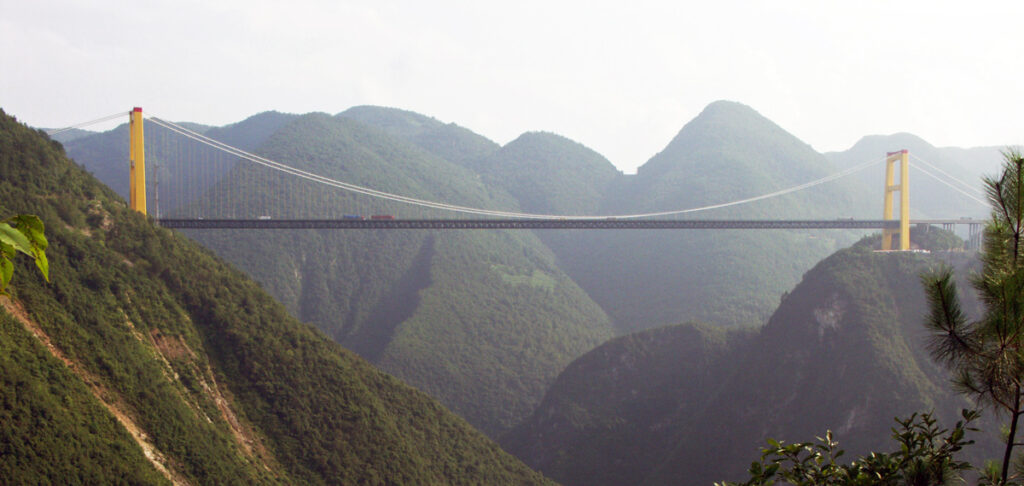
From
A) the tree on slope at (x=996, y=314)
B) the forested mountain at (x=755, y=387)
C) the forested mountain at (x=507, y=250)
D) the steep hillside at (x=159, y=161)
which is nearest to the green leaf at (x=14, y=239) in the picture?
the tree on slope at (x=996, y=314)

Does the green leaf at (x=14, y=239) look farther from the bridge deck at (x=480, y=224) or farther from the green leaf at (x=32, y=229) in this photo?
the bridge deck at (x=480, y=224)

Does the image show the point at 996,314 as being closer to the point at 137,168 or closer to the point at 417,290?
the point at 137,168

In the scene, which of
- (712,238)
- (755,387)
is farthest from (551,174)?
(755,387)

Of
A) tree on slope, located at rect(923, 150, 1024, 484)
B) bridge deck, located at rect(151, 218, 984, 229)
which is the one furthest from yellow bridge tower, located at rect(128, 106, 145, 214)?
tree on slope, located at rect(923, 150, 1024, 484)

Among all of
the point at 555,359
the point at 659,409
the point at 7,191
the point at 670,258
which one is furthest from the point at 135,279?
the point at 670,258

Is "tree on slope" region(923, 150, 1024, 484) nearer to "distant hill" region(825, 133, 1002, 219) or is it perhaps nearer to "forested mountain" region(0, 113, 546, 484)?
"forested mountain" region(0, 113, 546, 484)
